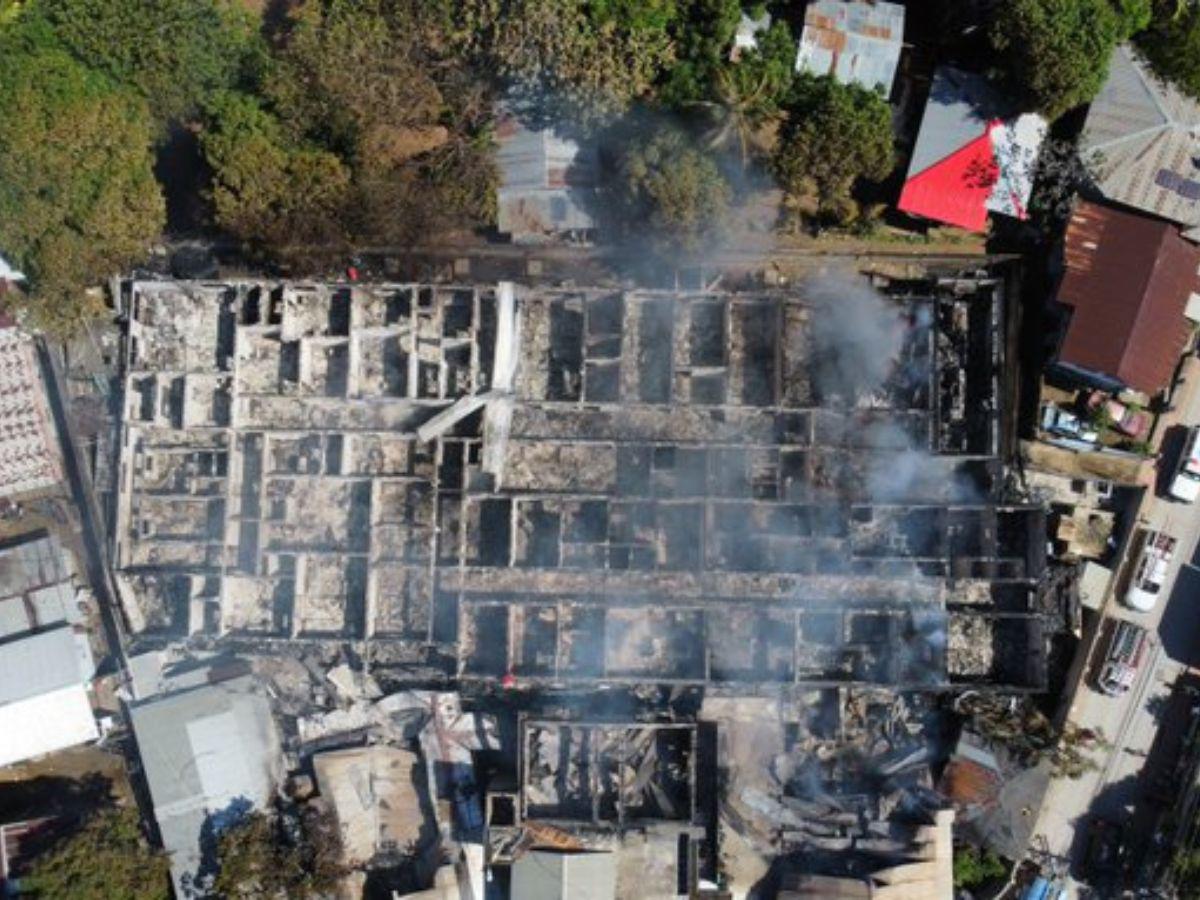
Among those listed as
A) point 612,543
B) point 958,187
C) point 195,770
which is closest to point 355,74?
point 612,543

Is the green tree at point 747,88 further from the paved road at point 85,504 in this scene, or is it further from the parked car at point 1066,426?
the paved road at point 85,504

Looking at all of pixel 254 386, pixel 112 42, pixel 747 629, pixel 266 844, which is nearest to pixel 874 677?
pixel 747 629

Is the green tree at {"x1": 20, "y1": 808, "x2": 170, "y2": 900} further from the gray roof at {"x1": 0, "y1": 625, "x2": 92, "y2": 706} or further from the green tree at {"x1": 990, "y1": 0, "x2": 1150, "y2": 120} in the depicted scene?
the green tree at {"x1": 990, "y1": 0, "x2": 1150, "y2": 120}

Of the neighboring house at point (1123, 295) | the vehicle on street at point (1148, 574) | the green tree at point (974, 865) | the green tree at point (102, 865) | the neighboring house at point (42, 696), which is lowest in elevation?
the green tree at point (102, 865)

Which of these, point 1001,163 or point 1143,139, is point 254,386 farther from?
point 1143,139

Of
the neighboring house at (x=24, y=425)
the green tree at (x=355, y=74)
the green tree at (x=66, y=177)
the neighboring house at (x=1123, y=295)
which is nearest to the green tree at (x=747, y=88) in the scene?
the green tree at (x=355, y=74)

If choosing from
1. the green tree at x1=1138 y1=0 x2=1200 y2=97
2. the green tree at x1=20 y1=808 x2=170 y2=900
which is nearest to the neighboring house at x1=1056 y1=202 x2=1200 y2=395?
the green tree at x1=1138 y1=0 x2=1200 y2=97
